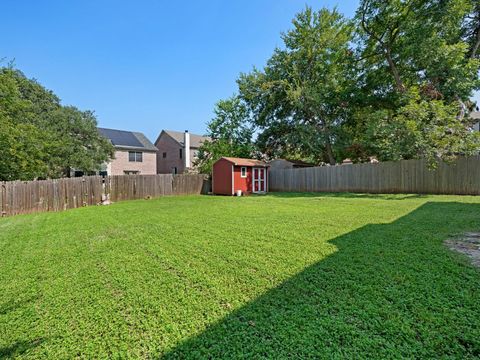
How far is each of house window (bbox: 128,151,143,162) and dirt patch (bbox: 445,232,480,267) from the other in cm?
2345

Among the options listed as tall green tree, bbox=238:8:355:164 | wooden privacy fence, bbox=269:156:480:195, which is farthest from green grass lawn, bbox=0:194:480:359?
tall green tree, bbox=238:8:355:164

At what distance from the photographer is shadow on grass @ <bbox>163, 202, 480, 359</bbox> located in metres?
1.58

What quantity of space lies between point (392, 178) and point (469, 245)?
929cm

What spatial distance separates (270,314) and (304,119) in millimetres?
18590

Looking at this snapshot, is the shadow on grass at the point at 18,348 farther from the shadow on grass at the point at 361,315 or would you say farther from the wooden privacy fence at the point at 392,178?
the wooden privacy fence at the point at 392,178

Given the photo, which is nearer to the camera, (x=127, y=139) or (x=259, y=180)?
(x=259, y=180)

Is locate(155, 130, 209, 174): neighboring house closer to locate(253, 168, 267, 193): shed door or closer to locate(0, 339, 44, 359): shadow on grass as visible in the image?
locate(253, 168, 267, 193): shed door

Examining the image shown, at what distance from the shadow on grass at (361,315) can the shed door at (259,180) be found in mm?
13038

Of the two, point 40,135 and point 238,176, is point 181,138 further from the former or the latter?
point 40,135

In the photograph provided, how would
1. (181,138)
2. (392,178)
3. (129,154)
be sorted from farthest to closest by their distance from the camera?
(181,138) < (129,154) < (392,178)

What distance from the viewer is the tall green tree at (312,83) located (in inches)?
667

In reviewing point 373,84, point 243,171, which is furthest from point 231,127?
point 373,84

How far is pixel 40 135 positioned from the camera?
13.1 m

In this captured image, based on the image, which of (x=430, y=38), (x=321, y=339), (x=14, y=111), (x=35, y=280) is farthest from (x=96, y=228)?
(x=430, y=38)
